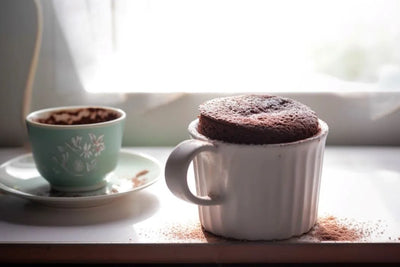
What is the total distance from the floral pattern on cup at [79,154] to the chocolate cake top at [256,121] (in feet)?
0.54

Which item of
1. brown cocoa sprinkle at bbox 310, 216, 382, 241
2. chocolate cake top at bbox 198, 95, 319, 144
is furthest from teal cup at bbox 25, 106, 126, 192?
brown cocoa sprinkle at bbox 310, 216, 382, 241

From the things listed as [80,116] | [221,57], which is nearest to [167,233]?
[80,116]

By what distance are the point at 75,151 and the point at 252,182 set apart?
10.0 inches

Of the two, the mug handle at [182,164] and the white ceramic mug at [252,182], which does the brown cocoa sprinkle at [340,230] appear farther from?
the mug handle at [182,164]

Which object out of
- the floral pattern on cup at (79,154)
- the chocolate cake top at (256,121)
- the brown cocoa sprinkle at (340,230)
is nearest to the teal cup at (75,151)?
the floral pattern on cup at (79,154)

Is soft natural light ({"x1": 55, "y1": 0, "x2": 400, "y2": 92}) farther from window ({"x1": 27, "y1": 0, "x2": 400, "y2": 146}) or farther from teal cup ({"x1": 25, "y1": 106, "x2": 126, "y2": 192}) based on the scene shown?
teal cup ({"x1": 25, "y1": 106, "x2": 126, "y2": 192})

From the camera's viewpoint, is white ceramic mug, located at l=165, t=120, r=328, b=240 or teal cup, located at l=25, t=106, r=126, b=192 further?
teal cup, located at l=25, t=106, r=126, b=192

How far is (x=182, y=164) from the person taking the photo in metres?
0.64

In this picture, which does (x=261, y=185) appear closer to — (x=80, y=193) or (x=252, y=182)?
(x=252, y=182)

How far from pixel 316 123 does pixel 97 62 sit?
45 cm

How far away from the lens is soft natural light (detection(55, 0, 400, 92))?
3.22ft

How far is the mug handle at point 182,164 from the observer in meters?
0.64

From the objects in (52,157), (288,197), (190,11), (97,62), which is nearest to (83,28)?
(97,62)

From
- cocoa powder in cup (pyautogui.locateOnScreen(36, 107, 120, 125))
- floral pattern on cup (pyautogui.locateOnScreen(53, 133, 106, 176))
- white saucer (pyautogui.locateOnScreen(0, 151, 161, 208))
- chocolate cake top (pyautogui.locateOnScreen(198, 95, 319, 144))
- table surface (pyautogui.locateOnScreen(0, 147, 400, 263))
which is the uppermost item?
chocolate cake top (pyautogui.locateOnScreen(198, 95, 319, 144))
